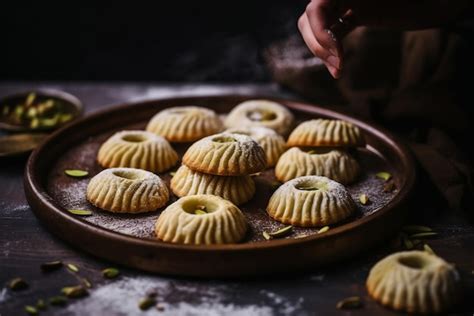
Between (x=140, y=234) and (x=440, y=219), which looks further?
(x=440, y=219)

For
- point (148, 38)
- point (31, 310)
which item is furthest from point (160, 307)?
point (148, 38)

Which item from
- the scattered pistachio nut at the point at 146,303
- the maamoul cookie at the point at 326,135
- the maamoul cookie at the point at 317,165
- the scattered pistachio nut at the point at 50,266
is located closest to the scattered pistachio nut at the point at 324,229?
the maamoul cookie at the point at 317,165

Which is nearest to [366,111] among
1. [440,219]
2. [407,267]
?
[440,219]

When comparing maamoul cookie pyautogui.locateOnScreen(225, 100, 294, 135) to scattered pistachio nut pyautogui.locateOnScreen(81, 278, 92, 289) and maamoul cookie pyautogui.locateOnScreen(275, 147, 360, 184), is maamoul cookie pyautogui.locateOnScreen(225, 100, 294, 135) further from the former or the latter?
scattered pistachio nut pyautogui.locateOnScreen(81, 278, 92, 289)

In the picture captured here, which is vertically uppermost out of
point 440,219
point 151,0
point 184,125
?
point 151,0

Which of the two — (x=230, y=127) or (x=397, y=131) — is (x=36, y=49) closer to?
(x=230, y=127)

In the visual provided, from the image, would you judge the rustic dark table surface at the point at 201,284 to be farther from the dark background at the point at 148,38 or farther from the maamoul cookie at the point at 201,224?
the dark background at the point at 148,38
